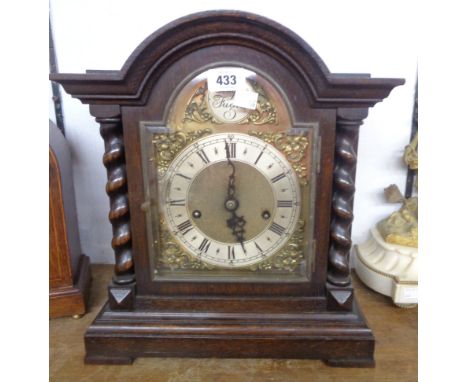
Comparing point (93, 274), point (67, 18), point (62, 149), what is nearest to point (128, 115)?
point (62, 149)

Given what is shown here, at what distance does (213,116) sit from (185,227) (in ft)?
0.72

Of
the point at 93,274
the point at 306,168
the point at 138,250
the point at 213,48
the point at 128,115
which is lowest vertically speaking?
the point at 93,274

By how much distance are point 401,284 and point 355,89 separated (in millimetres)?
474

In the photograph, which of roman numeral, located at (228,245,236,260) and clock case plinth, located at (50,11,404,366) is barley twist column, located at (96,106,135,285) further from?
roman numeral, located at (228,245,236,260)

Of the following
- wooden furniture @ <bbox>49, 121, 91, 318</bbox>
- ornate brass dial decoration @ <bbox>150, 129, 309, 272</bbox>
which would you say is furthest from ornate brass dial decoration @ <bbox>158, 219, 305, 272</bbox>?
wooden furniture @ <bbox>49, 121, 91, 318</bbox>

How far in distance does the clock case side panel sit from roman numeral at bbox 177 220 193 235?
0.23ft

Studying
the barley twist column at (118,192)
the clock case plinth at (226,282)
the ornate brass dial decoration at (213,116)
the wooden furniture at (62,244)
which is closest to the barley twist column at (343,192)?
the clock case plinth at (226,282)

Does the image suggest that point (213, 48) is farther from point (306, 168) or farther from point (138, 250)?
point (138, 250)

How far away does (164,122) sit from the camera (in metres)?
0.66

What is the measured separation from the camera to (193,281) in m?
0.74

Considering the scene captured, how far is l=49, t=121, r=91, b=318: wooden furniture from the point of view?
79 cm

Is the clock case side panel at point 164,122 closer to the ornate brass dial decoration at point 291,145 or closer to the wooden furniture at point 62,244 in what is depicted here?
the ornate brass dial decoration at point 291,145

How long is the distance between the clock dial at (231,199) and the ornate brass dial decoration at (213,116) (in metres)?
0.03

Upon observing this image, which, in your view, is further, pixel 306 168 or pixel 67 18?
pixel 67 18
